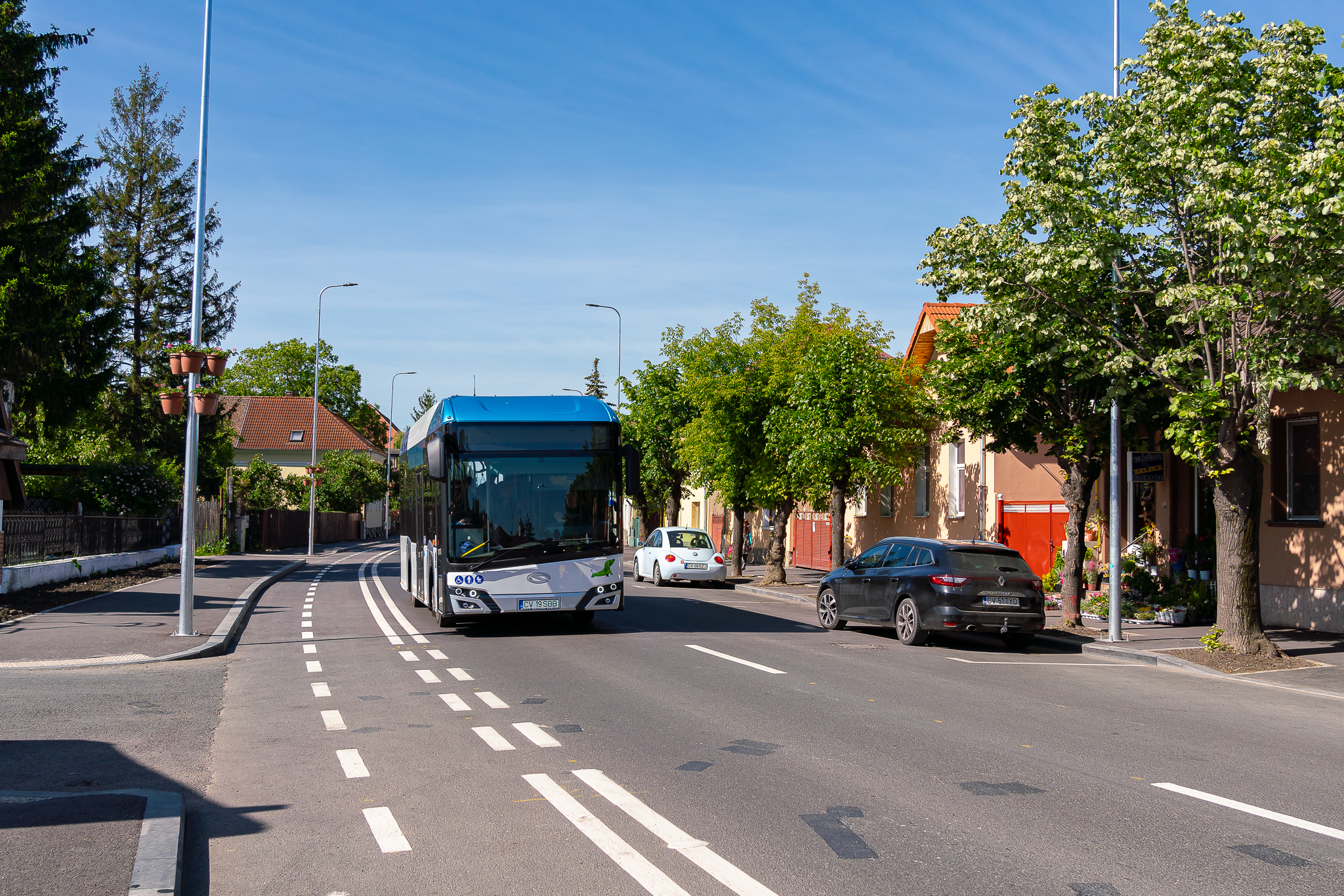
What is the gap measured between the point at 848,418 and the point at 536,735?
1756 cm

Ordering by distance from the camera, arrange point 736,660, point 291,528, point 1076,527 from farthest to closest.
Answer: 1. point 291,528
2. point 1076,527
3. point 736,660

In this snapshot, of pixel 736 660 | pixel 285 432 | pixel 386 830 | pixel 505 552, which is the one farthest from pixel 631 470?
pixel 285 432

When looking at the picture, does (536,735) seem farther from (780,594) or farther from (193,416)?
(780,594)

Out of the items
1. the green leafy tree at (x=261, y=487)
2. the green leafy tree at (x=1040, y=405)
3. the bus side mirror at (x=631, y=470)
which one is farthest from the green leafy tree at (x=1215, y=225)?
the green leafy tree at (x=261, y=487)

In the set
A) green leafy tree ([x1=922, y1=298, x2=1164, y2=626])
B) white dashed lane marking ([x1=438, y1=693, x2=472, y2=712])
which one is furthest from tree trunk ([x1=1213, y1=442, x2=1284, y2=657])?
white dashed lane marking ([x1=438, y1=693, x2=472, y2=712])

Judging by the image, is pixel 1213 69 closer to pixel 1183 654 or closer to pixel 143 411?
pixel 1183 654

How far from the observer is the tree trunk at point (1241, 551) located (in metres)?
13.6

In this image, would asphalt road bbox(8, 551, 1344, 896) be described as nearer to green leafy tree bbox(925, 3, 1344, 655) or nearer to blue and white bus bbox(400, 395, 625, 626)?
A: blue and white bus bbox(400, 395, 625, 626)

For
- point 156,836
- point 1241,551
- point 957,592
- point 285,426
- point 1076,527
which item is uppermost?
point 285,426

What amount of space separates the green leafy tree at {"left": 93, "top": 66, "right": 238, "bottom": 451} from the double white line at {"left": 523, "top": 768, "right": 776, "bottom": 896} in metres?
37.9

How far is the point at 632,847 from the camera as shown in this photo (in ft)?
17.2

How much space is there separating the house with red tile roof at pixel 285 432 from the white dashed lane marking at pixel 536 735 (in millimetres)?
78616

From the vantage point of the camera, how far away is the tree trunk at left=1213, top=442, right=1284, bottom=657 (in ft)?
44.6

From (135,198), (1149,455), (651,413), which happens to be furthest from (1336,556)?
(135,198)
